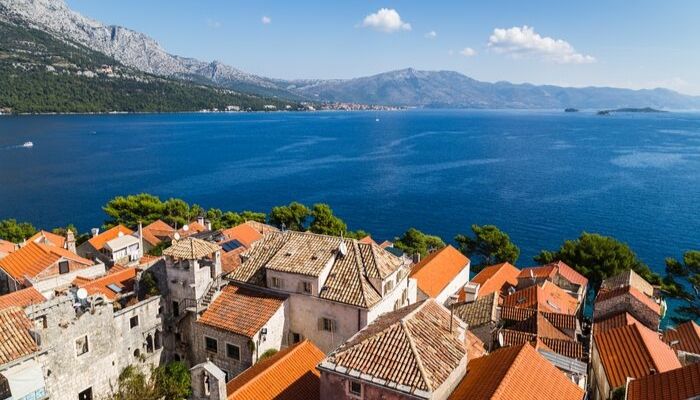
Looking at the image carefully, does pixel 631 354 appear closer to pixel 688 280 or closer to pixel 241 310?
pixel 241 310

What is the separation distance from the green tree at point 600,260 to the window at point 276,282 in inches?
1617

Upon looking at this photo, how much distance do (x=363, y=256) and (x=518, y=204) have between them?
89.2m

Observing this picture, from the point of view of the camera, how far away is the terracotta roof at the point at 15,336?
21236mm

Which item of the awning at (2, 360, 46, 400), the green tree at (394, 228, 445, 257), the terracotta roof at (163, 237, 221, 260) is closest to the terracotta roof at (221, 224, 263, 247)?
the green tree at (394, 228, 445, 257)

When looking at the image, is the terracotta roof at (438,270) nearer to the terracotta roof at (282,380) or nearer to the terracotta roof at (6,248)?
the terracotta roof at (282,380)

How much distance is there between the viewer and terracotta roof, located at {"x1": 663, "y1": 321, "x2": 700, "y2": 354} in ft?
110

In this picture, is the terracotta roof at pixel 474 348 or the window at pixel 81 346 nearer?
the window at pixel 81 346

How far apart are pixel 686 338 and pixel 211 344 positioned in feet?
110

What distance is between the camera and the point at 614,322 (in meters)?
37.2

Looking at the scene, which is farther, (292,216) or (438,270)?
(292,216)

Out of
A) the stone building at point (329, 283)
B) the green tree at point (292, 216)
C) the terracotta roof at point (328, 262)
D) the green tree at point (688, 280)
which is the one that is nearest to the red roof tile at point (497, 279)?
the stone building at point (329, 283)

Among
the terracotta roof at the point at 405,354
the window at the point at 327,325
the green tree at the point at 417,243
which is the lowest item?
the green tree at the point at 417,243

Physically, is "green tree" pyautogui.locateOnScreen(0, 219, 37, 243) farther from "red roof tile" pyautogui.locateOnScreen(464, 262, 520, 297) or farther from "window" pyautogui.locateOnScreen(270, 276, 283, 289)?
"red roof tile" pyautogui.locateOnScreen(464, 262, 520, 297)

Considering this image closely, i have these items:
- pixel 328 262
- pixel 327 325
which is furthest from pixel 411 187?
pixel 327 325
